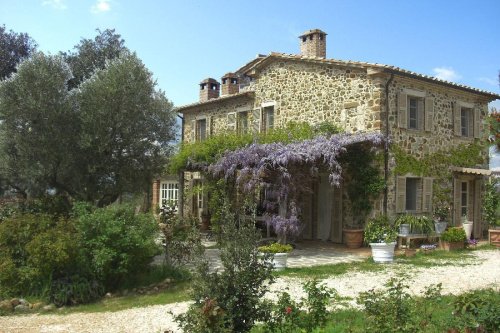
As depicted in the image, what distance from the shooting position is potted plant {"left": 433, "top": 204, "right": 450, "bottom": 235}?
559 inches

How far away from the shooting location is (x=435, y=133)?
50.2 feet

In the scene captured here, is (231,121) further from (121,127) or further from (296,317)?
(296,317)

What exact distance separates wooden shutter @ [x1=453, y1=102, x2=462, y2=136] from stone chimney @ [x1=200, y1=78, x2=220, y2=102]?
10388 mm

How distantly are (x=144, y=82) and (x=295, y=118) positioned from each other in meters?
6.20

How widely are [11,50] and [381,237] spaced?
13.3 metres

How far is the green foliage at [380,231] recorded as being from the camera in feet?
39.9

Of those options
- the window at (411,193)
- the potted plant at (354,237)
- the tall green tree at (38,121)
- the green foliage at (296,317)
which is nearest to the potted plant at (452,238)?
the window at (411,193)

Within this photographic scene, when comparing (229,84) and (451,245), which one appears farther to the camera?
(229,84)

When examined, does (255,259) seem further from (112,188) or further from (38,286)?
(112,188)

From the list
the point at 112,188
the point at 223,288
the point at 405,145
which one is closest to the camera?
the point at 223,288

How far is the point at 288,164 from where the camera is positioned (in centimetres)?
1287

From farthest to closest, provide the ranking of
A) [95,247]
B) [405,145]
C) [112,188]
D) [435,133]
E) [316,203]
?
1. [316,203]
2. [435,133]
3. [405,145]
4. [112,188]
5. [95,247]

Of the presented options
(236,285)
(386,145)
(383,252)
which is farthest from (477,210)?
(236,285)

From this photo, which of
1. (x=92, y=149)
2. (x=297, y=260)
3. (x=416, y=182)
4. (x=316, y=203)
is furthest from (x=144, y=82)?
(x=416, y=182)
